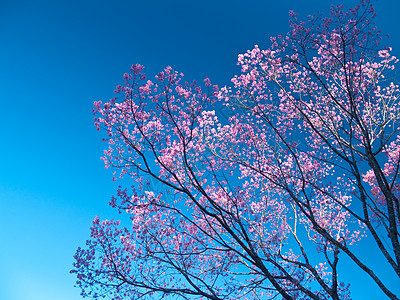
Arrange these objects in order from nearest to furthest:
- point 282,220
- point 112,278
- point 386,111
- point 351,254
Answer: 1. point 351,254
2. point 112,278
3. point 386,111
4. point 282,220

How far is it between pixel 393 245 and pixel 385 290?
1.00 meters

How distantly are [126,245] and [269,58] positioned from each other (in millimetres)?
8591

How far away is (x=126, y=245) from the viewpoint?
967cm

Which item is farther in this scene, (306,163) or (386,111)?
(306,163)

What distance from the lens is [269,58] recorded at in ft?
28.2

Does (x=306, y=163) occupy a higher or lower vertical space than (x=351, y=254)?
higher

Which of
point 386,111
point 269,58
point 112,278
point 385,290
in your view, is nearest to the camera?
point 385,290

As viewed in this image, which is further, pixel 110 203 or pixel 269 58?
pixel 269 58

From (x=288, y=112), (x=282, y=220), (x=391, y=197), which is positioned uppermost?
(x=288, y=112)

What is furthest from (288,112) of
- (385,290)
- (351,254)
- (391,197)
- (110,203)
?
(110,203)

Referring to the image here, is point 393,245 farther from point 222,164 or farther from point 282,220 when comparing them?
point 222,164

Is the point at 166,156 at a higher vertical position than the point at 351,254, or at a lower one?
higher

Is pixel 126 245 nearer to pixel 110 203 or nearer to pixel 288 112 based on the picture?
pixel 110 203

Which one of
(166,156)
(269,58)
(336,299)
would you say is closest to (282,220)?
(336,299)
